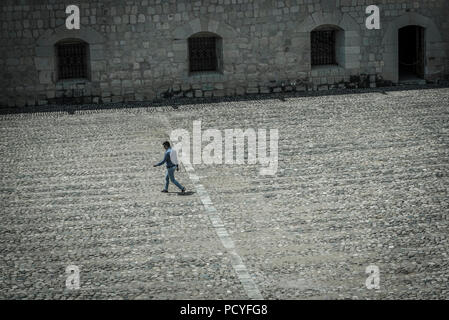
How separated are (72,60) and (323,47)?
22.7 ft

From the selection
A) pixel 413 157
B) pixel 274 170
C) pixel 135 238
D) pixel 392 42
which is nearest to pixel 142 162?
pixel 274 170

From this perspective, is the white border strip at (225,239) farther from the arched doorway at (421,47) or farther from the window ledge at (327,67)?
the arched doorway at (421,47)

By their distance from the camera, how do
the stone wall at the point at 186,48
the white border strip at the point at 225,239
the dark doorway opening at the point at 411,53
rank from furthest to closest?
the dark doorway opening at the point at 411,53, the stone wall at the point at 186,48, the white border strip at the point at 225,239

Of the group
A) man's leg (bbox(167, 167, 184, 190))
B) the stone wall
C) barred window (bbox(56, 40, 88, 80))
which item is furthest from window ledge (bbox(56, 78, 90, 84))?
man's leg (bbox(167, 167, 184, 190))

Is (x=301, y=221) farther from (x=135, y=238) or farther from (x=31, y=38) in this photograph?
(x=31, y=38)

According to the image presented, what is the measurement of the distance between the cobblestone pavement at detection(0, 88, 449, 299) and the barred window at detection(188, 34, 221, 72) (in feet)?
10.6

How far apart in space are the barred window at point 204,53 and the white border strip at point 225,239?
7.21 meters

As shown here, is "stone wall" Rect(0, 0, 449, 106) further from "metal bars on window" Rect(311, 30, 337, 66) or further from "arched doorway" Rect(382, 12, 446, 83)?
"metal bars on window" Rect(311, 30, 337, 66)

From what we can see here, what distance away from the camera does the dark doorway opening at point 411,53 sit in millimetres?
21344

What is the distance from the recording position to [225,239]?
1045 cm

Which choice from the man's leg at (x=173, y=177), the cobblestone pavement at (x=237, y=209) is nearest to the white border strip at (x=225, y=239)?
the cobblestone pavement at (x=237, y=209)

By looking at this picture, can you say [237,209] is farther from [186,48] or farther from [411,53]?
[411,53]

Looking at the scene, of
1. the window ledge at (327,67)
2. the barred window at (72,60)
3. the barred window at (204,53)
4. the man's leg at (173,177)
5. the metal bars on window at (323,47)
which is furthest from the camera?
the metal bars on window at (323,47)
